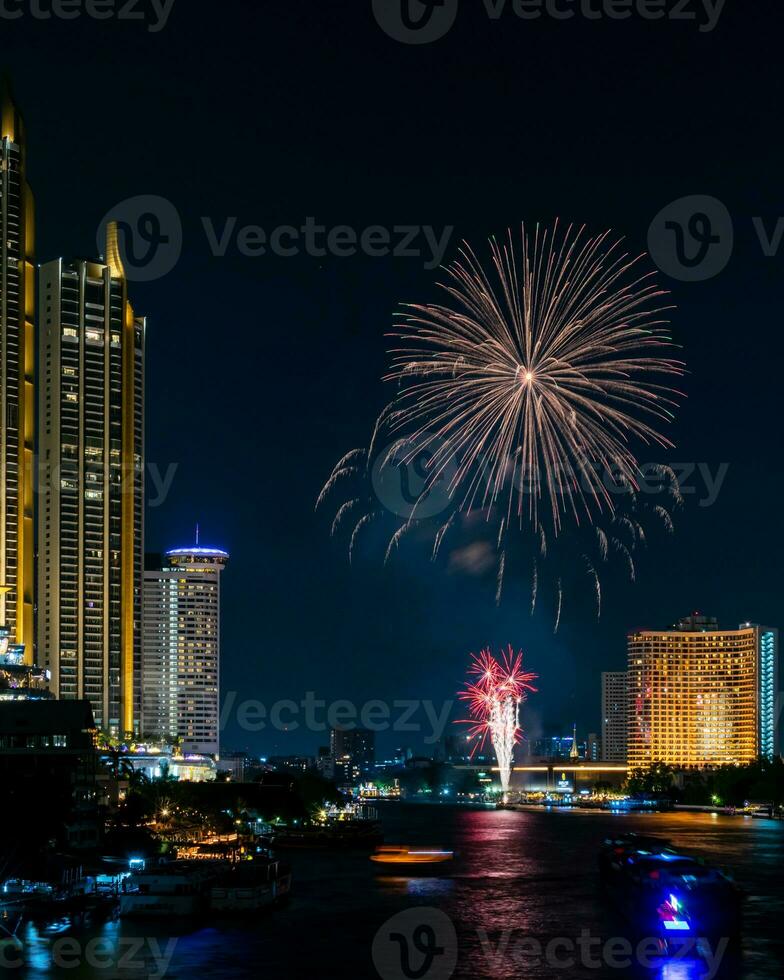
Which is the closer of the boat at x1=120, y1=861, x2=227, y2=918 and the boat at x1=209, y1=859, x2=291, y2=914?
the boat at x1=120, y1=861, x2=227, y2=918

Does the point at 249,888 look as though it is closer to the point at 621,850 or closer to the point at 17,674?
the point at 621,850

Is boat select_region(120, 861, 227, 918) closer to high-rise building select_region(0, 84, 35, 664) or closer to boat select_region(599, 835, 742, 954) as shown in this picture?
boat select_region(599, 835, 742, 954)

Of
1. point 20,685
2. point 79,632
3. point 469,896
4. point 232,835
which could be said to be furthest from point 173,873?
point 79,632

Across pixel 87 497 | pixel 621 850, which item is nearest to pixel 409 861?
pixel 621 850

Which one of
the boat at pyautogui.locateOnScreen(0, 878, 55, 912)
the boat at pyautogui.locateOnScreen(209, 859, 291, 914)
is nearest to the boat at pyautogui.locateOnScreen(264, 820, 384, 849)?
the boat at pyautogui.locateOnScreen(209, 859, 291, 914)

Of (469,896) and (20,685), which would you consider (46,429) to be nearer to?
(20,685)

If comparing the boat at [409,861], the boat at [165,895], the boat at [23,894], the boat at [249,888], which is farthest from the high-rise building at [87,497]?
the boat at [165,895]
